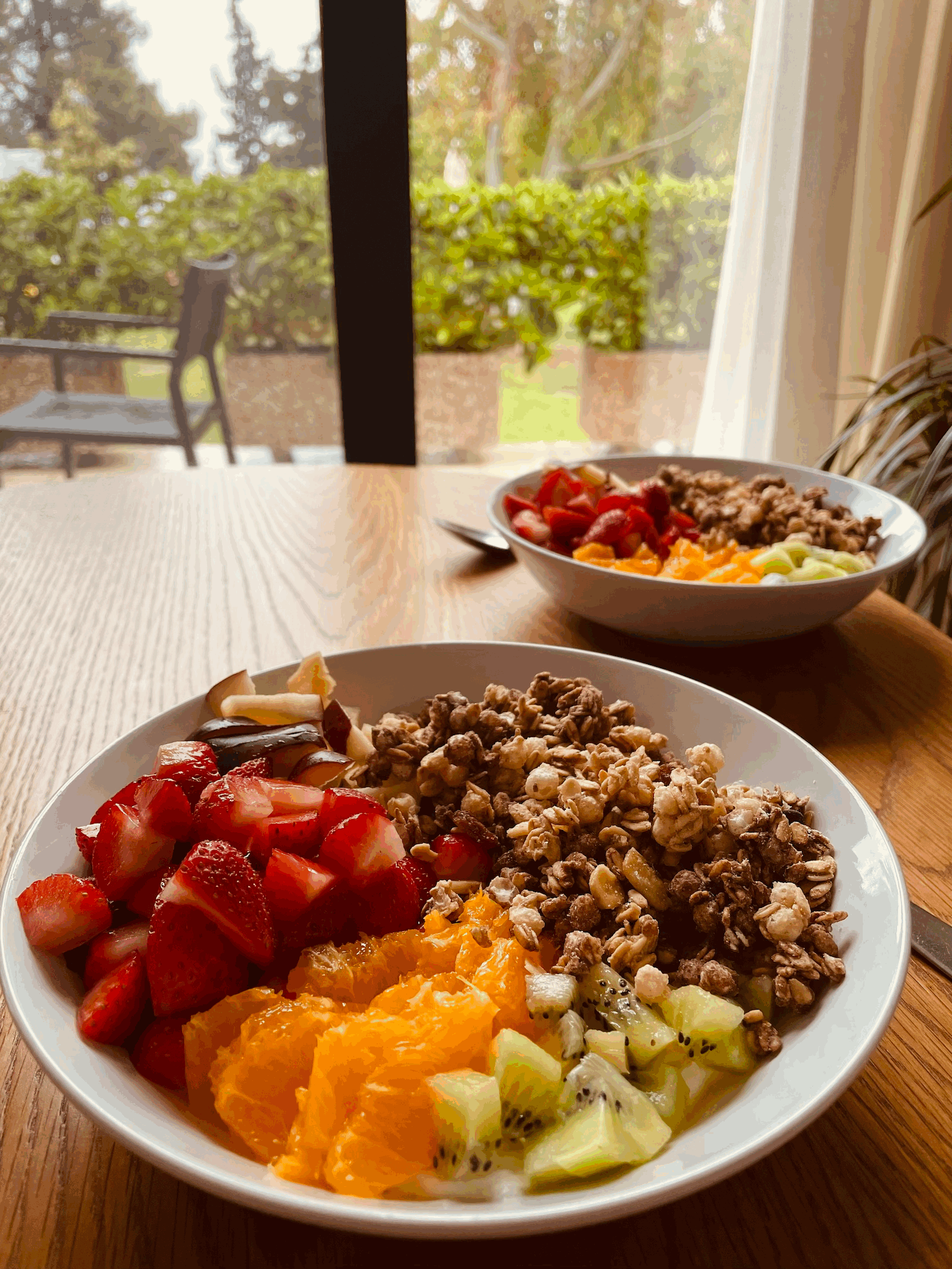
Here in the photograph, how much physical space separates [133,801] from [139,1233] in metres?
0.24

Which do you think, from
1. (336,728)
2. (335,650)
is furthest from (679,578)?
(336,728)

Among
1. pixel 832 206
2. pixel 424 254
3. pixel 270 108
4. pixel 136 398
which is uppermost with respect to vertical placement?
pixel 270 108

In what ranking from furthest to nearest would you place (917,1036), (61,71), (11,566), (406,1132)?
(61,71) < (11,566) < (917,1036) < (406,1132)

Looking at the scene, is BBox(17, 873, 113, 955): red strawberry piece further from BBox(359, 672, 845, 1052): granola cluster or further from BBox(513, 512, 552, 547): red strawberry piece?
BBox(513, 512, 552, 547): red strawberry piece

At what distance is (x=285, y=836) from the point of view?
60cm

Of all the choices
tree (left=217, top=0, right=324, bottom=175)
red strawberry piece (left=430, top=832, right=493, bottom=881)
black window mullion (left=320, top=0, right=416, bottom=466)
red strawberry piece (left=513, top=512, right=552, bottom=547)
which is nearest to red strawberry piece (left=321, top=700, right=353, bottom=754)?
red strawberry piece (left=430, top=832, right=493, bottom=881)

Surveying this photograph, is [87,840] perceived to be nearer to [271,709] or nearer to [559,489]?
[271,709]

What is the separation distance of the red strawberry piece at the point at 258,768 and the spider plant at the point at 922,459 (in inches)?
60.0

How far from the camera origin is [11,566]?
1317 millimetres

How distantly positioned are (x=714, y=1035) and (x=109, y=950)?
34cm

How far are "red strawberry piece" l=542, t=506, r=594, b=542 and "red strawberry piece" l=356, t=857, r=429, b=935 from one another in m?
0.70

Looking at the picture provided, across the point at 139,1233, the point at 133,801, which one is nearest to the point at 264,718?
the point at 133,801

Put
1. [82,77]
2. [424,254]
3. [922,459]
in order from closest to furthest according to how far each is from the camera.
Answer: [922,459], [82,77], [424,254]

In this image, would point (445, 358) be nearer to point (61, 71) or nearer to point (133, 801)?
point (61, 71)
